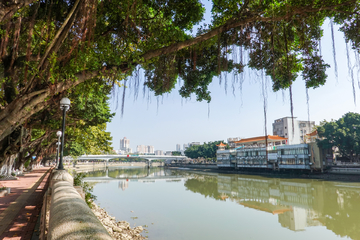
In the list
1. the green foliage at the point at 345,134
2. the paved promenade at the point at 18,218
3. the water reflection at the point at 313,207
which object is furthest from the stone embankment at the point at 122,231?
the green foliage at the point at 345,134

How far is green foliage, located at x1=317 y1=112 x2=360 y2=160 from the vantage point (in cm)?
3206

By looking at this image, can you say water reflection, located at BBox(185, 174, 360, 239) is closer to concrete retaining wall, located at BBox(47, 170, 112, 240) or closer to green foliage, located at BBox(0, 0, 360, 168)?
green foliage, located at BBox(0, 0, 360, 168)

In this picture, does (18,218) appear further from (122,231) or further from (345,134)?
(345,134)

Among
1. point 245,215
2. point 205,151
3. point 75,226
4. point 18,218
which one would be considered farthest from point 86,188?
point 205,151

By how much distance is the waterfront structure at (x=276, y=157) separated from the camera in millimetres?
36938

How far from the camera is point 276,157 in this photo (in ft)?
142

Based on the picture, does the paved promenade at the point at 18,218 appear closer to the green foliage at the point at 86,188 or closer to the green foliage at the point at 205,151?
the green foliage at the point at 86,188

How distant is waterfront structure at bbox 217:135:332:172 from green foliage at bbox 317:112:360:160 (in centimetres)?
256

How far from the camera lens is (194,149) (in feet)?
265

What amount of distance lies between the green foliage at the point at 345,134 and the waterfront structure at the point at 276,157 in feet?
8.39

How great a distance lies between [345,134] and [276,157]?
1307cm

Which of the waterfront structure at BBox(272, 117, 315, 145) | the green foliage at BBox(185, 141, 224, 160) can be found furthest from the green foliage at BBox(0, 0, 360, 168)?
the green foliage at BBox(185, 141, 224, 160)

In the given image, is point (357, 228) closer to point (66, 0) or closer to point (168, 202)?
point (168, 202)

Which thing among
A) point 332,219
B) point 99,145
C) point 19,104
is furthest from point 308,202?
point 19,104
